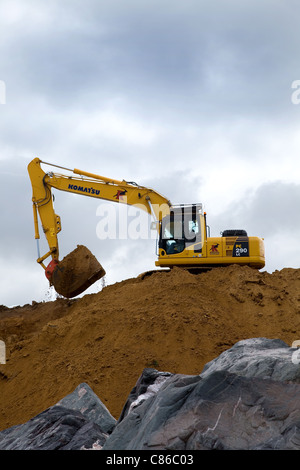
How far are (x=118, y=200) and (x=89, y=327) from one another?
199 inches

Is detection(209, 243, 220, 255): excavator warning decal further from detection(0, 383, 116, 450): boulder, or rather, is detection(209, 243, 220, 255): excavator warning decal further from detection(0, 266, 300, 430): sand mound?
detection(0, 383, 116, 450): boulder

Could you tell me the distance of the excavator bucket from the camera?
16219 millimetres

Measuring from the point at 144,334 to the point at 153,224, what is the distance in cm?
431

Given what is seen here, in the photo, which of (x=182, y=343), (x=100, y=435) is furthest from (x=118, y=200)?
(x=100, y=435)

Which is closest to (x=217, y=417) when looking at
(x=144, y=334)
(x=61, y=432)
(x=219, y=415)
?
(x=219, y=415)

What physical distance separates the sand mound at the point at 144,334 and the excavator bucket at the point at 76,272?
153 centimetres

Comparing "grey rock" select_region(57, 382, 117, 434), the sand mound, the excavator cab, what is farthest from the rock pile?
the excavator cab

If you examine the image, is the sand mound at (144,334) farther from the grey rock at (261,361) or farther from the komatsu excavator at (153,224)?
the grey rock at (261,361)

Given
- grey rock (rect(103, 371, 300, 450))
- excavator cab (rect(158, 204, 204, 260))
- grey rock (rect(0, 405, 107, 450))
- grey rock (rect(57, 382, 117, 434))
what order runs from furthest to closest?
excavator cab (rect(158, 204, 204, 260))
grey rock (rect(57, 382, 117, 434))
grey rock (rect(0, 405, 107, 450))
grey rock (rect(103, 371, 300, 450))

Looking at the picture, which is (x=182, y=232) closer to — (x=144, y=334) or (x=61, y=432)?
(x=144, y=334)

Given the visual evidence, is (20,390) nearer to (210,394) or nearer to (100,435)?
(100,435)

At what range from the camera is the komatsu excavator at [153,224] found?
1623 centimetres

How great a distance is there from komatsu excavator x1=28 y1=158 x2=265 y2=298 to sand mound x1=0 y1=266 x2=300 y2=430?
2.14 feet

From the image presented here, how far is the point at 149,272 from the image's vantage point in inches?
664
